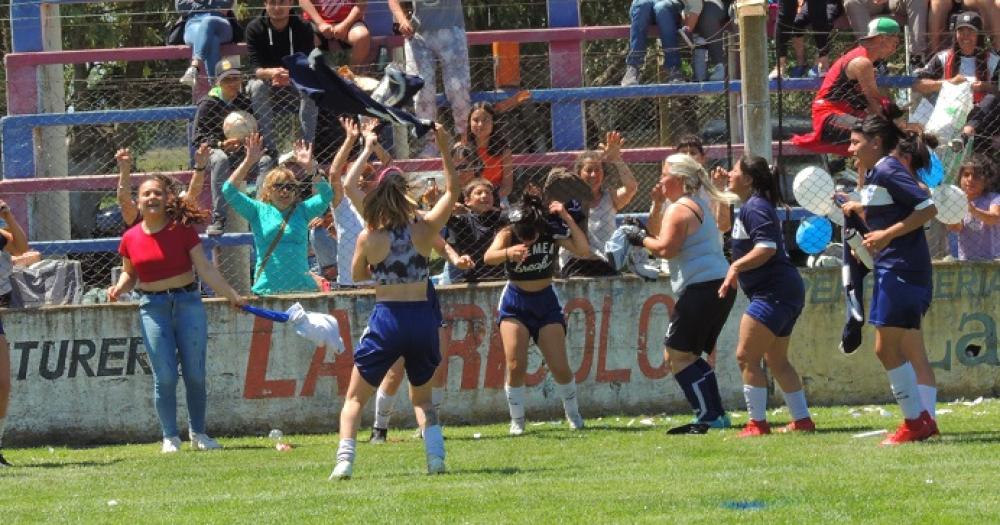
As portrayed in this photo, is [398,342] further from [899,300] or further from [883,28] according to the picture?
[883,28]

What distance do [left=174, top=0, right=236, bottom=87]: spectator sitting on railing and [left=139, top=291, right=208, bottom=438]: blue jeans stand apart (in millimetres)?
3296

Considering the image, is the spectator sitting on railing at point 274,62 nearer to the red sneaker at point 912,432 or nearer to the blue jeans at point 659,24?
the blue jeans at point 659,24

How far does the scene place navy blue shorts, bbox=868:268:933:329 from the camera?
403 inches

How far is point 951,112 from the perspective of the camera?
13906 mm

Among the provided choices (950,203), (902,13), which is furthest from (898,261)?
(902,13)

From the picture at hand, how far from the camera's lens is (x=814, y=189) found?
12352mm

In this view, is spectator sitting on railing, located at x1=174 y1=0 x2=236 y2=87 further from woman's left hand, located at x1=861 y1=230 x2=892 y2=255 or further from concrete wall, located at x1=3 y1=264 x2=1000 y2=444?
woman's left hand, located at x1=861 y1=230 x2=892 y2=255

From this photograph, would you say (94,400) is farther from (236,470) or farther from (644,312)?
(644,312)

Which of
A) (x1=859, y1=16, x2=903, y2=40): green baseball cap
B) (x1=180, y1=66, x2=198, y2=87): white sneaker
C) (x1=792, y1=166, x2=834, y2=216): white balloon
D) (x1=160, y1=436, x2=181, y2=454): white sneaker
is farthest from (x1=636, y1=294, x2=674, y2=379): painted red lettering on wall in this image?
(x1=180, y1=66, x2=198, y2=87): white sneaker

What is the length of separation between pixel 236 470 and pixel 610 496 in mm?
3000

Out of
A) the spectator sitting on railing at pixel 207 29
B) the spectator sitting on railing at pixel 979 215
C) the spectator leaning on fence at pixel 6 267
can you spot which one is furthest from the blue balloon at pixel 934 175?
the spectator leaning on fence at pixel 6 267

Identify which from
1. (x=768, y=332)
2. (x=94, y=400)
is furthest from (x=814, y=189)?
(x=94, y=400)

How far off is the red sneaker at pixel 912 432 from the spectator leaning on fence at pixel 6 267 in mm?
5599

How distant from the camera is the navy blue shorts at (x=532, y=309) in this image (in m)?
12.2
